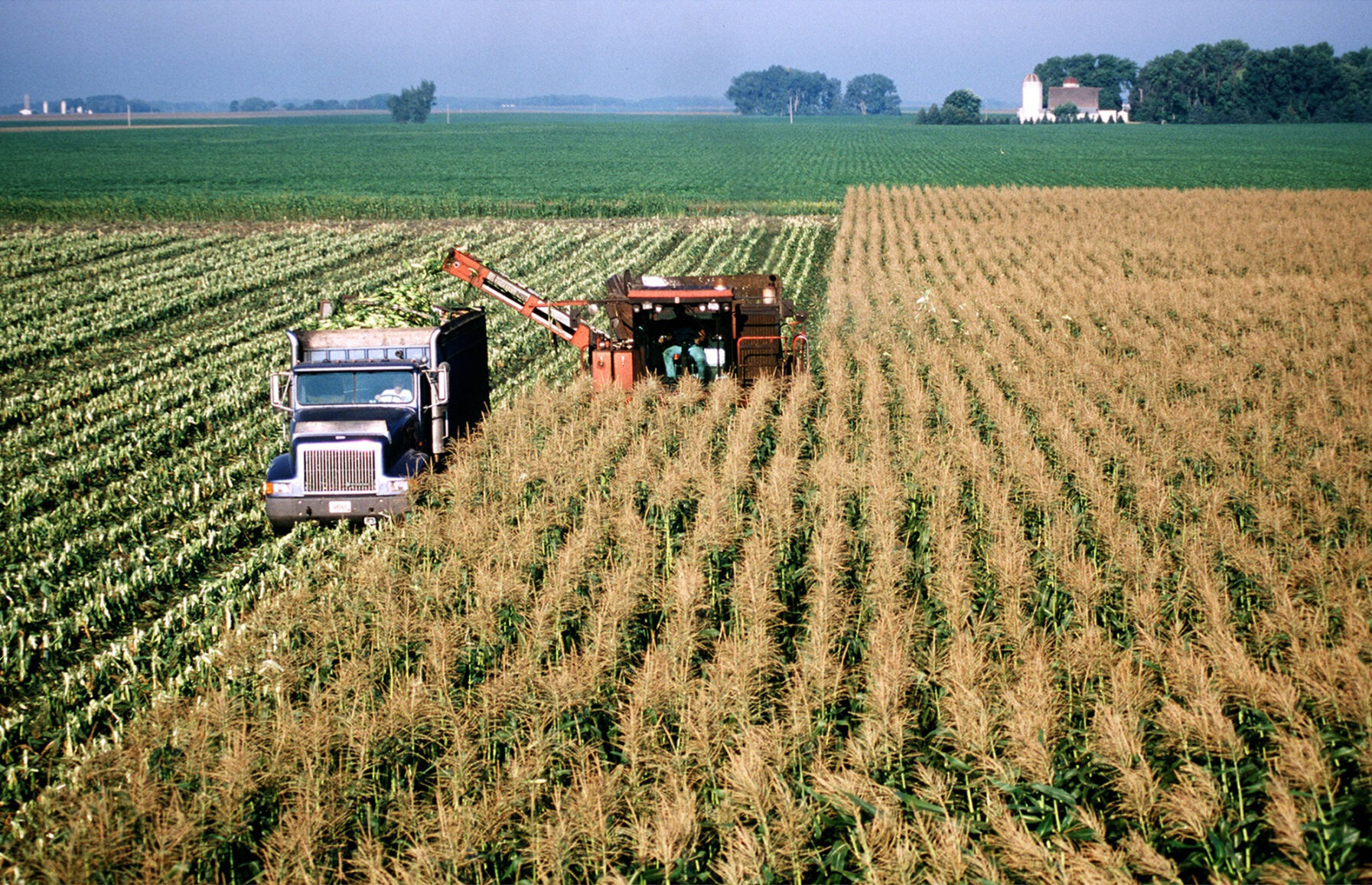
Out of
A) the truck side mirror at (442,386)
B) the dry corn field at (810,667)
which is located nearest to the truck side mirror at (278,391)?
the truck side mirror at (442,386)

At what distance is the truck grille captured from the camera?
1309 centimetres

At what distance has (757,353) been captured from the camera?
1828 cm

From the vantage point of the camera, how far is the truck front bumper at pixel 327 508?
42.7 ft

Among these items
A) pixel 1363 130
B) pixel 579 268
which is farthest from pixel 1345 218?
pixel 1363 130

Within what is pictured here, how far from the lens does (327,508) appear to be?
1302 centimetres

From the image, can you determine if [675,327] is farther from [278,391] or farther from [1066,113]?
[1066,113]

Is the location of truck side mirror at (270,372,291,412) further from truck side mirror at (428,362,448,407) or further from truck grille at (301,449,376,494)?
truck side mirror at (428,362,448,407)

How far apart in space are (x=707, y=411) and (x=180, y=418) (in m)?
9.01

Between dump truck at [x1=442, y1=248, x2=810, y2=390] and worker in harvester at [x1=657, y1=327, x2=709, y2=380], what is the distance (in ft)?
0.04

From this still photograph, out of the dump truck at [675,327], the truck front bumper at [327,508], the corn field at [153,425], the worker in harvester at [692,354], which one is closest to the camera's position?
the corn field at [153,425]

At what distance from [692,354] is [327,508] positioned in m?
7.16

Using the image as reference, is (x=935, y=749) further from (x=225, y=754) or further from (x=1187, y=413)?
(x=1187, y=413)

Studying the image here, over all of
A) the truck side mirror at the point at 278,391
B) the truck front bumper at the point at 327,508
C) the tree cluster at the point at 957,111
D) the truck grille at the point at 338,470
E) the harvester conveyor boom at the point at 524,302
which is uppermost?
the tree cluster at the point at 957,111

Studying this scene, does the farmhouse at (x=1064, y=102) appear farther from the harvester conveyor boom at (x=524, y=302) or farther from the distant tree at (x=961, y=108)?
the harvester conveyor boom at (x=524, y=302)
